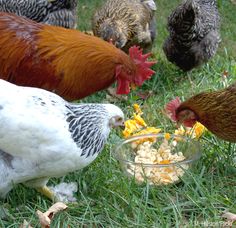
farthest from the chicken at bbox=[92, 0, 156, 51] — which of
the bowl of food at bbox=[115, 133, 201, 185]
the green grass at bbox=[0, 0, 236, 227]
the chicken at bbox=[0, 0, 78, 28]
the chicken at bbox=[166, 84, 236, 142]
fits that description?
the chicken at bbox=[166, 84, 236, 142]

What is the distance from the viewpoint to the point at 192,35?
19.9 feet

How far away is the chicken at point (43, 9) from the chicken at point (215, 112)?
7.38 feet

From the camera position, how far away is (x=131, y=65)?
4.57 meters

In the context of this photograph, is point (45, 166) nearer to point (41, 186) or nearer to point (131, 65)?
point (41, 186)

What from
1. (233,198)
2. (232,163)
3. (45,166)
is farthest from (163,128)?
(45,166)

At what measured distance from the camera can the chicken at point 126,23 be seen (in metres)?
5.88

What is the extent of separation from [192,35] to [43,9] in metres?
1.62

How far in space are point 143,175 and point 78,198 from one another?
47cm

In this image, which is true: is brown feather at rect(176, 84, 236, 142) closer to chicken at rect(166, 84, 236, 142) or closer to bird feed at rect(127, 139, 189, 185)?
chicken at rect(166, 84, 236, 142)

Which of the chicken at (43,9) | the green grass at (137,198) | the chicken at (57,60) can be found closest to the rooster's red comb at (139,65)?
the chicken at (57,60)

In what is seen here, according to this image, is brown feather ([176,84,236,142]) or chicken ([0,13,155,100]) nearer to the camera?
brown feather ([176,84,236,142])

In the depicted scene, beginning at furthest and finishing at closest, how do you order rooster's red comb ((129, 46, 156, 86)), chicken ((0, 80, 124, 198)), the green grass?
rooster's red comb ((129, 46, 156, 86)) → the green grass → chicken ((0, 80, 124, 198))

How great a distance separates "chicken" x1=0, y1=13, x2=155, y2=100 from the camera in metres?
4.33

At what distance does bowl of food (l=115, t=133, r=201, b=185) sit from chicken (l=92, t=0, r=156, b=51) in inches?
66.8
